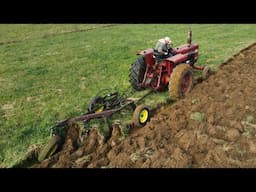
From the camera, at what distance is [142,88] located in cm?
842

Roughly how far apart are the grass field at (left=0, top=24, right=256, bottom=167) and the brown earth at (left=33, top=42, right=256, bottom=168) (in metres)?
0.85

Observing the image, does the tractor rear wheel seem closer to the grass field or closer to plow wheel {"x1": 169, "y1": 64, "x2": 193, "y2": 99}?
the grass field

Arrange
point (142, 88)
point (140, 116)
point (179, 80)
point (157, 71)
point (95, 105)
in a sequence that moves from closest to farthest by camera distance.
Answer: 1. point (140, 116)
2. point (95, 105)
3. point (179, 80)
4. point (157, 71)
5. point (142, 88)

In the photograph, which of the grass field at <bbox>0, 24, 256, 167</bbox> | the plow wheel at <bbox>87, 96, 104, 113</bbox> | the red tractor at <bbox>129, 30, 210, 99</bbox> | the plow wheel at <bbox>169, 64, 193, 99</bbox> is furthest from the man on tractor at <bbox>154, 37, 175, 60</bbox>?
the plow wheel at <bbox>87, 96, 104, 113</bbox>

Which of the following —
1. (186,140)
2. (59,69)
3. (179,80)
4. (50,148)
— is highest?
(179,80)

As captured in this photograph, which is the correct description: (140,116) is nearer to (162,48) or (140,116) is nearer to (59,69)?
(162,48)

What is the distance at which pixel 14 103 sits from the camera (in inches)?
328

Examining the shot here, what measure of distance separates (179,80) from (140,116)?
1479 mm

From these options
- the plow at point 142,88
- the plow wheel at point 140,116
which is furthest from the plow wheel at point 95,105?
the plow wheel at point 140,116

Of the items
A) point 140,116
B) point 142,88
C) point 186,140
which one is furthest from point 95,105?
point 186,140

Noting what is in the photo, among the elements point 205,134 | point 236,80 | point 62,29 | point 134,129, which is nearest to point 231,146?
point 205,134

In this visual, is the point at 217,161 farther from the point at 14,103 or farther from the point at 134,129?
the point at 14,103

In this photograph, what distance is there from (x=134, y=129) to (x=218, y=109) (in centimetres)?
201

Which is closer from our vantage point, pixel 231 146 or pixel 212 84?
pixel 231 146
